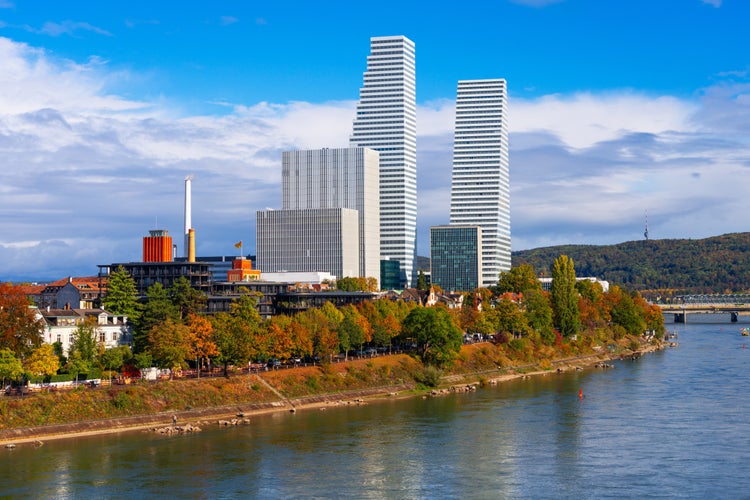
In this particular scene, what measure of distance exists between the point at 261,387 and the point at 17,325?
30.8 metres

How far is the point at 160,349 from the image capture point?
4747 inches

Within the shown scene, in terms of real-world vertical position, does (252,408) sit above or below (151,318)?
below

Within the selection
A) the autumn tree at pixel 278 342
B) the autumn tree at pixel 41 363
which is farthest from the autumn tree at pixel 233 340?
the autumn tree at pixel 41 363

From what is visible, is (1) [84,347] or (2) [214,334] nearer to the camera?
(1) [84,347]

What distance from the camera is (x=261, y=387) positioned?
123 metres

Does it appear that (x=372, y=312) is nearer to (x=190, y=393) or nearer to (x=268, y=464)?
(x=190, y=393)

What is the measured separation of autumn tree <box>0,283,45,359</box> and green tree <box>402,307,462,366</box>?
61.5m

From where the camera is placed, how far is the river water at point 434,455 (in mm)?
77812

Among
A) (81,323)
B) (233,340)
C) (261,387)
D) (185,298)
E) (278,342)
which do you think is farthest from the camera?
(185,298)

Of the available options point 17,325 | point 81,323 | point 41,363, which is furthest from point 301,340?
point 17,325

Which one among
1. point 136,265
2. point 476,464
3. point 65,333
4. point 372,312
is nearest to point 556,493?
point 476,464

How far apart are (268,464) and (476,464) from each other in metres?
→ 19.0

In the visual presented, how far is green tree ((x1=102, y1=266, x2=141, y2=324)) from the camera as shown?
147 metres

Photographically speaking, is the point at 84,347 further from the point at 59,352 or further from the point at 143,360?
the point at 143,360
